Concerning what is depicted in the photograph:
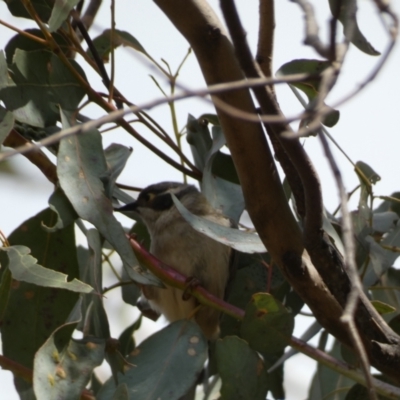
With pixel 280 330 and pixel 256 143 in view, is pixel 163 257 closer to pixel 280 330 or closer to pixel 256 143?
pixel 280 330

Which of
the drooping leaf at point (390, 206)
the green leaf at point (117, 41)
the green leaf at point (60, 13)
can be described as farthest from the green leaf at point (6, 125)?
the drooping leaf at point (390, 206)

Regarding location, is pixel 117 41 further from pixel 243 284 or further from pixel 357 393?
pixel 357 393

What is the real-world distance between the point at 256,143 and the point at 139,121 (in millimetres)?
954

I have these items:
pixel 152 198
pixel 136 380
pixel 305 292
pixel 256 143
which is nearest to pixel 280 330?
pixel 305 292

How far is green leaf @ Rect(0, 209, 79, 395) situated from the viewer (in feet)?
10.0

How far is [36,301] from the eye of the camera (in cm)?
312

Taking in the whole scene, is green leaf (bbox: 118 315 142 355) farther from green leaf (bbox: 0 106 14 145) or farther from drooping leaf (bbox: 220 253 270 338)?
green leaf (bbox: 0 106 14 145)

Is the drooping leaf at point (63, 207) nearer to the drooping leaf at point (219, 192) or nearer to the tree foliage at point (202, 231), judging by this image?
the tree foliage at point (202, 231)

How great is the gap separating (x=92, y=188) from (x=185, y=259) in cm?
129

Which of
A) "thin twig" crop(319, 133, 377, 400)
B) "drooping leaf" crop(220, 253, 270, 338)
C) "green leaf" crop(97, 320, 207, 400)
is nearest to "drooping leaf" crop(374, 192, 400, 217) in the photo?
"drooping leaf" crop(220, 253, 270, 338)

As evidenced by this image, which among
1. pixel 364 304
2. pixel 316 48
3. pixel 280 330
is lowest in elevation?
pixel 280 330

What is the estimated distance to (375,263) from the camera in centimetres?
279

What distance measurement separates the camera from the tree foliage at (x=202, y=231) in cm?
211

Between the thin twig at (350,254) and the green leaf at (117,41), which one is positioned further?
the green leaf at (117,41)
